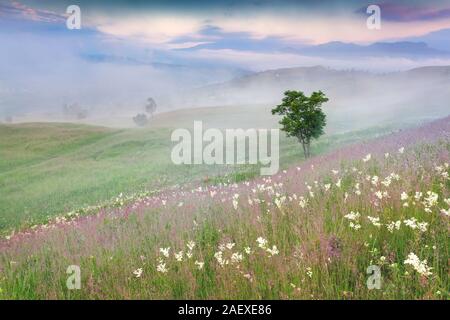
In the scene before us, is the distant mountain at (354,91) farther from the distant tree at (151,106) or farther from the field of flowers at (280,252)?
the field of flowers at (280,252)

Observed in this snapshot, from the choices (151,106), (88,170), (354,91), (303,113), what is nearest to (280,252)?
(303,113)

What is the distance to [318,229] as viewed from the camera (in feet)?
17.1

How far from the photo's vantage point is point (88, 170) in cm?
4412

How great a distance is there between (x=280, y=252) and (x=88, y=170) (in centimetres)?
4131

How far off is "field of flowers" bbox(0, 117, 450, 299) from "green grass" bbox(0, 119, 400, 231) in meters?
13.3

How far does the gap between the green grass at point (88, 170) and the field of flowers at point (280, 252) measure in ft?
43.7

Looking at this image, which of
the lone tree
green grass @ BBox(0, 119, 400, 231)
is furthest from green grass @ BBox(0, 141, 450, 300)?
the lone tree

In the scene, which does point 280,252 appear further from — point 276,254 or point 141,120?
point 141,120

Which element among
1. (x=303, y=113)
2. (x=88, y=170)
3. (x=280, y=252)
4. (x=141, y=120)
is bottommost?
(x=88, y=170)

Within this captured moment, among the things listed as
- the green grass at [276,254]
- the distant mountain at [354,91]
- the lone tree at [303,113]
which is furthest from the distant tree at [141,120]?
the green grass at [276,254]

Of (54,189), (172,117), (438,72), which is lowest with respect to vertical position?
(54,189)
